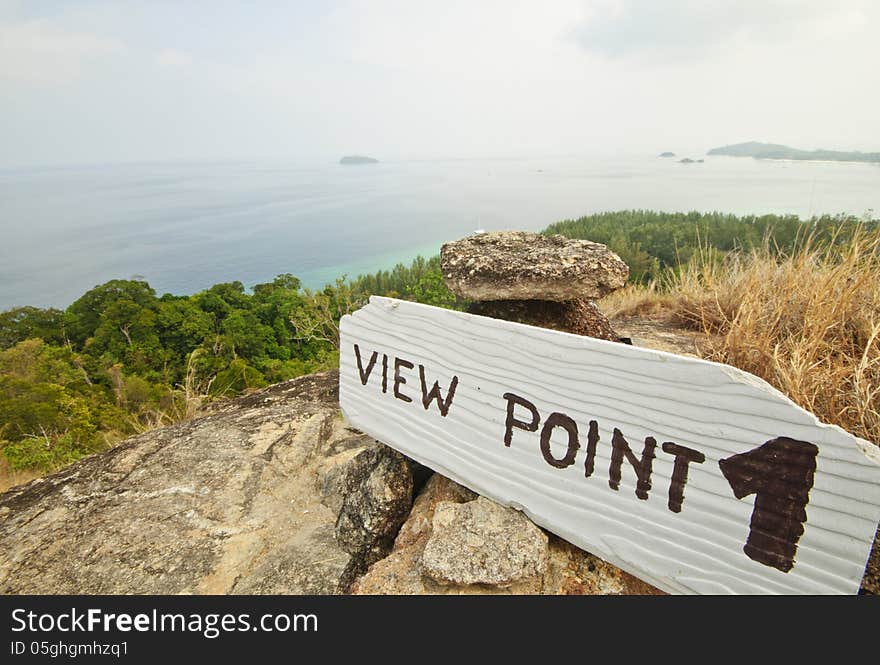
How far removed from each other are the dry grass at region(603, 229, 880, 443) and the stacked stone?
0.80 m

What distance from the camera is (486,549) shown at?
4.30 ft

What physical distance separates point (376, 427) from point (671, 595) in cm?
104

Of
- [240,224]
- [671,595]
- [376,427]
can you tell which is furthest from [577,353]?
[240,224]

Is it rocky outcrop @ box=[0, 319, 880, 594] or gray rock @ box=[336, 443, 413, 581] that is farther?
gray rock @ box=[336, 443, 413, 581]

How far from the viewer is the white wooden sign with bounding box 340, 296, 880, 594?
0.93 meters

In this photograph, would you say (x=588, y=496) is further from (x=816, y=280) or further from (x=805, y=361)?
(x=816, y=280)

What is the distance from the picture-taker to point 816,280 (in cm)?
272

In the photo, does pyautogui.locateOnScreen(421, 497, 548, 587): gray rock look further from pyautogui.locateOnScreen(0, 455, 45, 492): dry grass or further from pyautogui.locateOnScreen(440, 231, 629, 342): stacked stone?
pyautogui.locateOnScreen(0, 455, 45, 492): dry grass

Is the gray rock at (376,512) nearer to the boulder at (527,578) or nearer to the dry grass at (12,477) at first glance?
the boulder at (527,578)

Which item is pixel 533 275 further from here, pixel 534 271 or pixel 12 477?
pixel 12 477

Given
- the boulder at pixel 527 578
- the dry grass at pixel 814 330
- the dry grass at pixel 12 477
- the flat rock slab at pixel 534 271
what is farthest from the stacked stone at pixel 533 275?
the dry grass at pixel 12 477

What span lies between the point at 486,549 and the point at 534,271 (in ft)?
3.52

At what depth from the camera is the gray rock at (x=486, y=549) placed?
4.16 ft

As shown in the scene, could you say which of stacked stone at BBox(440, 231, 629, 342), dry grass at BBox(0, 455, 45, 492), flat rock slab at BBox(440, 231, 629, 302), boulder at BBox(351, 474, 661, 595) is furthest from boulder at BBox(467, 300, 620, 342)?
dry grass at BBox(0, 455, 45, 492)
